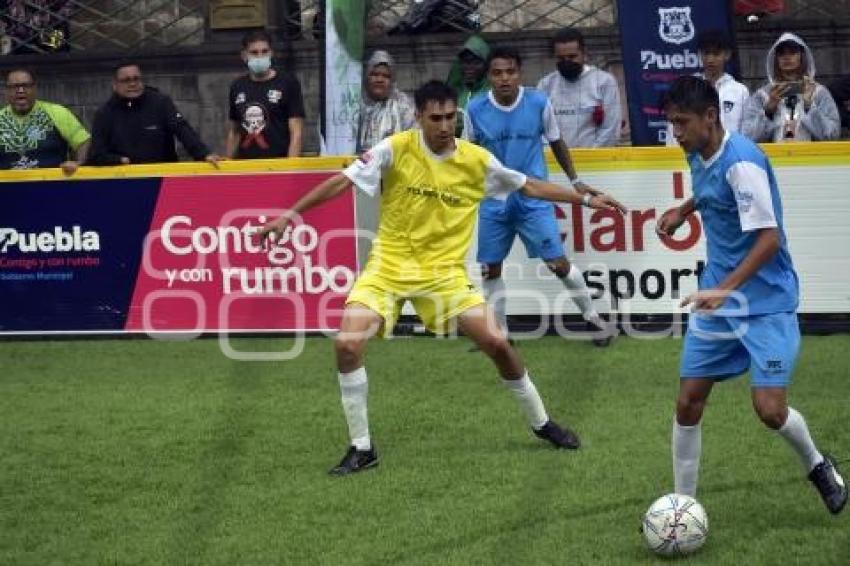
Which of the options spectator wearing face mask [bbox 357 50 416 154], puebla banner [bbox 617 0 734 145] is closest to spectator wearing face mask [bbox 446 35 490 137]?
spectator wearing face mask [bbox 357 50 416 154]

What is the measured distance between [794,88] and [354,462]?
208 inches

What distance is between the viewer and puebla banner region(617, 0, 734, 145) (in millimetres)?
12797

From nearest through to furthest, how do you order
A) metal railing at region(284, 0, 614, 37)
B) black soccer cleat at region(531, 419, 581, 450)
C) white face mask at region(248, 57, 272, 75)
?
black soccer cleat at region(531, 419, 581, 450)
white face mask at region(248, 57, 272, 75)
metal railing at region(284, 0, 614, 37)

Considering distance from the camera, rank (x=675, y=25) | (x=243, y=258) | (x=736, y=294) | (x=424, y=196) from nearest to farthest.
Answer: (x=736, y=294)
(x=424, y=196)
(x=675, y=25)
(x=243, y=258)

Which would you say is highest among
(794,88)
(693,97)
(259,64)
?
(259,64)

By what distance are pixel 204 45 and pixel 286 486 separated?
9272 millimetres

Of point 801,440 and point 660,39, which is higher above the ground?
point 660,39

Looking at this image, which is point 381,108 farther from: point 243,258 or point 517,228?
point 517,228

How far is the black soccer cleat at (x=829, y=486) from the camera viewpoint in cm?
766

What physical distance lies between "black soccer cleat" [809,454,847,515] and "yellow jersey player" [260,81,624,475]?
1.88 meters

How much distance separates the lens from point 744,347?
25.0ft

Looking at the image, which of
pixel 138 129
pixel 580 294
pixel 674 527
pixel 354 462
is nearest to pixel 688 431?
pixel 674 527

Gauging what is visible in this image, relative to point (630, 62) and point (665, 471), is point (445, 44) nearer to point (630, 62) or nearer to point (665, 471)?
point (630, 62)

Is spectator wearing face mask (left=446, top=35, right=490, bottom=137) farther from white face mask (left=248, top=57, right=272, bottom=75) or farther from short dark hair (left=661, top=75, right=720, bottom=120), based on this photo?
short dark hair (left=661, top=75, right=720, bottom=120)
